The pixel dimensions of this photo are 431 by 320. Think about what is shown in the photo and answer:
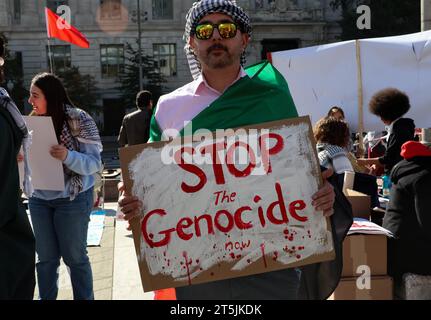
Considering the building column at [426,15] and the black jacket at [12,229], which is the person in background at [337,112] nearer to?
the building column at [426,15]

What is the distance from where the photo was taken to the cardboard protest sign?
207 cm

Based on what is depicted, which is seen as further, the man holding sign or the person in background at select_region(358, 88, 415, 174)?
the person in background at select_region(358, 88, 415, 174)

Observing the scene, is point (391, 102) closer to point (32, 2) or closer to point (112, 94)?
point (112, 94)

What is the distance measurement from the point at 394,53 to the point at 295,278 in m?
3.93

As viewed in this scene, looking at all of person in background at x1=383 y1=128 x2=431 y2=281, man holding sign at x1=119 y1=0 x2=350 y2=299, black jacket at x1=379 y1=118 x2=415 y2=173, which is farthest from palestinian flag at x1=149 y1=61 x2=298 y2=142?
black jacket at x1=379 y1=118 x2=415 y2=173

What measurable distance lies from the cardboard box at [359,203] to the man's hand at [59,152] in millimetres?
2003

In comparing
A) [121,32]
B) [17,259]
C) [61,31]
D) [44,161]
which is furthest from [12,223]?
[121,32]

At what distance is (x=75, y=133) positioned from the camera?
3713 millimetres

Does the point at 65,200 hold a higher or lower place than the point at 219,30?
lower

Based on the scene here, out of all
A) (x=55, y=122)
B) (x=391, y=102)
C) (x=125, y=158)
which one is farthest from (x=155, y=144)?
(x=391, y=102)

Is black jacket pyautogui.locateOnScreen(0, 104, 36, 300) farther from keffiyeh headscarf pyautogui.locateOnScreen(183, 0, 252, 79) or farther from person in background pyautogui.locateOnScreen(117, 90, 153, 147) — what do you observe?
person in background pyautogui.locateOnScreen(117, 90, 153, 147)

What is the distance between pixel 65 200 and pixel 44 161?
0.29 metres

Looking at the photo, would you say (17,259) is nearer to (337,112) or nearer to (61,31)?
(337,112)

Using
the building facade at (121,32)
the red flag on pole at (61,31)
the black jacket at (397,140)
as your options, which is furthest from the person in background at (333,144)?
the building facade at (121,32)
